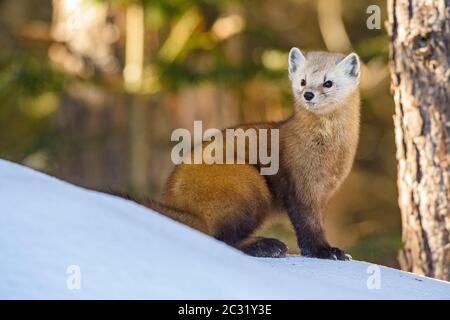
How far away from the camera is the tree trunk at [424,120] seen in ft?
21.2

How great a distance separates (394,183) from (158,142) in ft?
15.9

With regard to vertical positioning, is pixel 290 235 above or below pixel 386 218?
below

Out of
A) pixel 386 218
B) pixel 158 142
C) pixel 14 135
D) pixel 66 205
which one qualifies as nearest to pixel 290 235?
pixel 158 142

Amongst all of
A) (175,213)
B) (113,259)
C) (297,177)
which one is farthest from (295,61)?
(113,259)

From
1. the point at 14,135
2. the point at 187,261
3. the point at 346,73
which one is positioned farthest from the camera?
the point at 14,135

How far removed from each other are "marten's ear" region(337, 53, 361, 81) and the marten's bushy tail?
61.4 inches

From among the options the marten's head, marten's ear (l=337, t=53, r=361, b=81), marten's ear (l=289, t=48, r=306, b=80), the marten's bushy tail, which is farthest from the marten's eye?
the marten's bushy tail

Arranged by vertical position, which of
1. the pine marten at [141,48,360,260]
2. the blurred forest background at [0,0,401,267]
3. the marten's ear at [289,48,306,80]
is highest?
the blurred forest background at [0,0,401,267]

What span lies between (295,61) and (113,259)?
10.3 feet

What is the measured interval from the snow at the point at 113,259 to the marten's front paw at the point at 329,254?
1.16m

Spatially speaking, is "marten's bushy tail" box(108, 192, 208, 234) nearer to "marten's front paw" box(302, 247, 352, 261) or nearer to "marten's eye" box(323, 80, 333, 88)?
"marten's front paw" box(302, 247, 352, 261)

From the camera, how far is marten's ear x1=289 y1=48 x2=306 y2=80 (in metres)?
6.85

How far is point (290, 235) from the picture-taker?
36.8 feet
